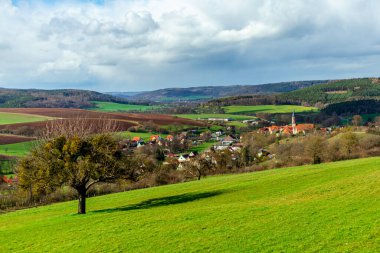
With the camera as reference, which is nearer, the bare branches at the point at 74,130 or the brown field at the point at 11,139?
the bare branches at the point at 74,130

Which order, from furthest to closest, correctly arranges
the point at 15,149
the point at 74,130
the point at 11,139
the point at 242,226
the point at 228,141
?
the point at 228,141 → the point at 11,139 → the point at 15,149 → the point at 74,130 → the point at 242,226

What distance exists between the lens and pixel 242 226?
62.8 ft

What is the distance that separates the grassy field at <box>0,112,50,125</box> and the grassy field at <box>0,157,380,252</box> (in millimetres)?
122152

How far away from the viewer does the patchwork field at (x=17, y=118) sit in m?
139

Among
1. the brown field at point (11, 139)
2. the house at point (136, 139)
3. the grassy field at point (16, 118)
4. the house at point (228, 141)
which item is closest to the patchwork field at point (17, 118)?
the grassy field at point (16, 118)

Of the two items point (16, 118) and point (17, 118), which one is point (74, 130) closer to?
point (17, 118)

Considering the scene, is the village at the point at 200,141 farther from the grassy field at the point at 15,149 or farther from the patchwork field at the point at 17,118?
the patchwork field at the point at 17,118

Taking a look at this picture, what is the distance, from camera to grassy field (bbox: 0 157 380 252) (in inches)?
Result: 621

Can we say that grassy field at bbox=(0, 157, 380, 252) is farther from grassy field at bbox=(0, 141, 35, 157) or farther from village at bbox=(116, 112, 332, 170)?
grassy field at bbox=(0, 141, 35, 157)

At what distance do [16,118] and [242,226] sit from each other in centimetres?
14742

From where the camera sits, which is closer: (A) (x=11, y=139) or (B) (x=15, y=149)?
(B) (x=15, y=149)

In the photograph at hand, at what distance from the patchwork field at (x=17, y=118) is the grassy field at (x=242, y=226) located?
122055 mm

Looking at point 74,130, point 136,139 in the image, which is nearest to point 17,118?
point 136,139

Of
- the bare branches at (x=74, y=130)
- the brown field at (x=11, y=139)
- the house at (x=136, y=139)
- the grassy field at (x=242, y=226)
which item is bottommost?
the house at (x=136, y=139)
